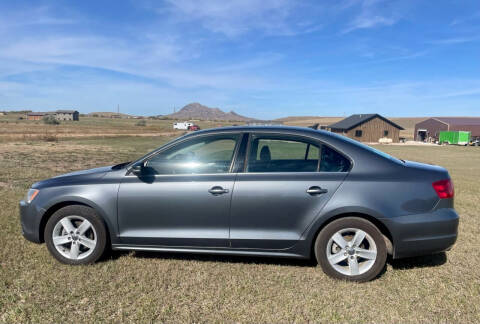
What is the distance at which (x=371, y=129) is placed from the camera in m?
58.9

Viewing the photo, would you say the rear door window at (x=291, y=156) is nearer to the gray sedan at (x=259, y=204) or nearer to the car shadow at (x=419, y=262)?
the gray sedan at (x=259, y=204)

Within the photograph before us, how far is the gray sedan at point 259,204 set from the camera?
3.39m

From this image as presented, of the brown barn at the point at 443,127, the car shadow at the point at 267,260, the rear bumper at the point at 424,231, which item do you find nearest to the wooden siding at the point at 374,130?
the brown barn at the point at 443,127

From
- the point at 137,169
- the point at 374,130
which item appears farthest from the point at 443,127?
the point at 137,169

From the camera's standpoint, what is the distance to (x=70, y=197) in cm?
376

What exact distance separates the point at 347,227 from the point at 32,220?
3599 millimetres

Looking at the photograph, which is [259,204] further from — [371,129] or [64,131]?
[371,129]

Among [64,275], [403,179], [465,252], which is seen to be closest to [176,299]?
[64,275]

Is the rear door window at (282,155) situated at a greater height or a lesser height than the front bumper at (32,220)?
greater

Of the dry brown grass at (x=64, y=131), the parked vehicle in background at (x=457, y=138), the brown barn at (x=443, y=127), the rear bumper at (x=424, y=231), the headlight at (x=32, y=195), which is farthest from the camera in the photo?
the brown barn at (x=443, y=127)

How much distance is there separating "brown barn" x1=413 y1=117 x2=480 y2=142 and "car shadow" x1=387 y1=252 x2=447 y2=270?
68.0 m

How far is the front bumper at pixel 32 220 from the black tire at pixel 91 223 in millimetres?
140

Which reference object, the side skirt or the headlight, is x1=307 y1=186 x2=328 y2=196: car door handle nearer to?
the side skirt

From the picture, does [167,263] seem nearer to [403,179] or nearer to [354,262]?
[354,262]
